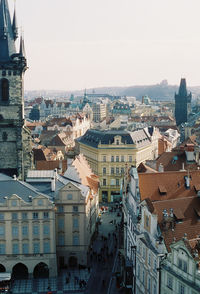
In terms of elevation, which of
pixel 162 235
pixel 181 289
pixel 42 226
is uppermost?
pixel 162 235

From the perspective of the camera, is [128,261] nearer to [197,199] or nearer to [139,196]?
[139,196]

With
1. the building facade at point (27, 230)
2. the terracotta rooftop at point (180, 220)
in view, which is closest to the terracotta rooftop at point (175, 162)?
the building facade at point (27, 230)

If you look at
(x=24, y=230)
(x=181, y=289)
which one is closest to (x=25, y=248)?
(x=24, y=230)

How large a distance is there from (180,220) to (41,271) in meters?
27.5

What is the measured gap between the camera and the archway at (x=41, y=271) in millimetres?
66125

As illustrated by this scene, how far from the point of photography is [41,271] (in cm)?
6712

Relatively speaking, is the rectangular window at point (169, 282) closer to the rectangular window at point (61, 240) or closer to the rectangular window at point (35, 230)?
the rectangular window at point (35, 230)

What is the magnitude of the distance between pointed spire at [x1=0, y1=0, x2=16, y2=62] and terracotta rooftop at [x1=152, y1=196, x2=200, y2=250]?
4153cm

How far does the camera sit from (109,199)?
108938 millimetres

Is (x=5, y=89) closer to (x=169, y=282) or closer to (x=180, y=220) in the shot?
(x=180, y=220)

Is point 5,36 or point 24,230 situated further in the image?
point 5,36

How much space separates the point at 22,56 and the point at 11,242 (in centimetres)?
3207

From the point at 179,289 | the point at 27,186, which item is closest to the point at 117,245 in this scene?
the point at 27,186

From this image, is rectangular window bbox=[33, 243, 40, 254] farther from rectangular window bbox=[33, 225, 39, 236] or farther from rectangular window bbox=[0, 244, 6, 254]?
rectangular window bbox=[0, 244, 6, 254]
